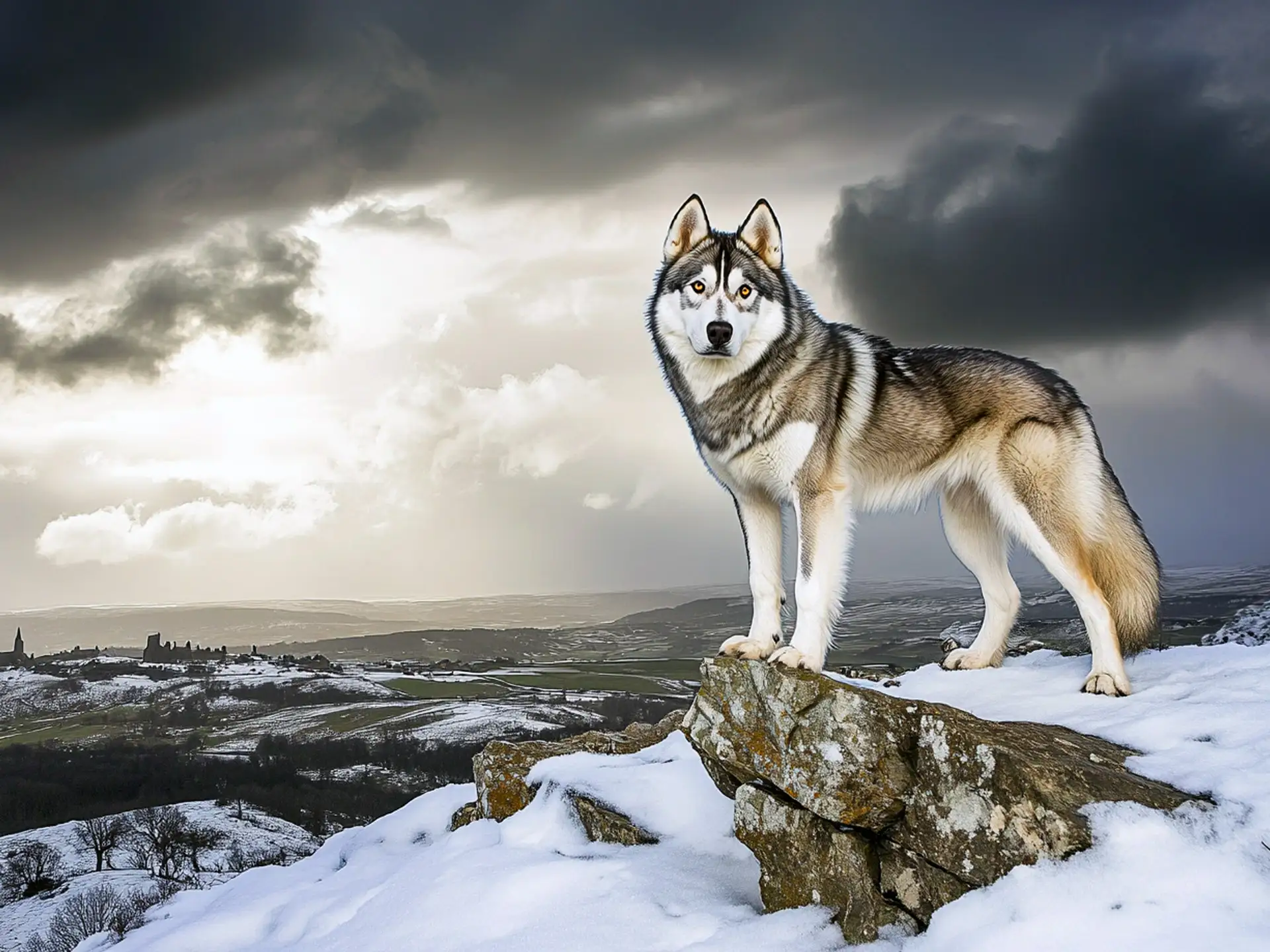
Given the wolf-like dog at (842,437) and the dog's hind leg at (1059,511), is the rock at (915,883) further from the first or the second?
the dog's hind leg at (1059,511)

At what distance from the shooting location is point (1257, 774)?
7078 millimetres

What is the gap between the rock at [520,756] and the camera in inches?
488

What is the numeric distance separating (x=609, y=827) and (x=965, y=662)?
4.78 m

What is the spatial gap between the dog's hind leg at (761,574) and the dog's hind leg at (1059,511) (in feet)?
8.18

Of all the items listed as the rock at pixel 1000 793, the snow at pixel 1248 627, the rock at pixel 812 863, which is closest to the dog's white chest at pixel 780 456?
the rock at pixel 1000 793

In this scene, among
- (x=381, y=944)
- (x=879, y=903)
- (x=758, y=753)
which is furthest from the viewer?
(x=381, y=944)

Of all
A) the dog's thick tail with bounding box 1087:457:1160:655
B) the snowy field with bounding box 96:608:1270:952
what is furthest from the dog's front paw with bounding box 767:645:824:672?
the dog's thick tail with bounding box 1087:457:1160:655

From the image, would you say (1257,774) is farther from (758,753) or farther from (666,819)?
(666,819)

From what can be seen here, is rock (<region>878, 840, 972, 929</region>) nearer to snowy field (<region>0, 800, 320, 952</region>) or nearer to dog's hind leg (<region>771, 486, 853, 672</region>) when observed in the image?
dog's hind leg (<region>771, 486, 853, 672</region>)

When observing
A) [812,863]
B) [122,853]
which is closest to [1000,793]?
[812,863]

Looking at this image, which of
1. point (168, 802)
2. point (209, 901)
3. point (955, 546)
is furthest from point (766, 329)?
point (168, 802)

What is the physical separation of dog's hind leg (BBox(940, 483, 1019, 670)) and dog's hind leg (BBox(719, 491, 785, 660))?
2.60m

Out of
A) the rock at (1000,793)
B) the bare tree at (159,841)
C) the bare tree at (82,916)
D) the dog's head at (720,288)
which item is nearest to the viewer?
the rock at (1000,793)

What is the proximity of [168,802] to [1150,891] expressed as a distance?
22537cm
